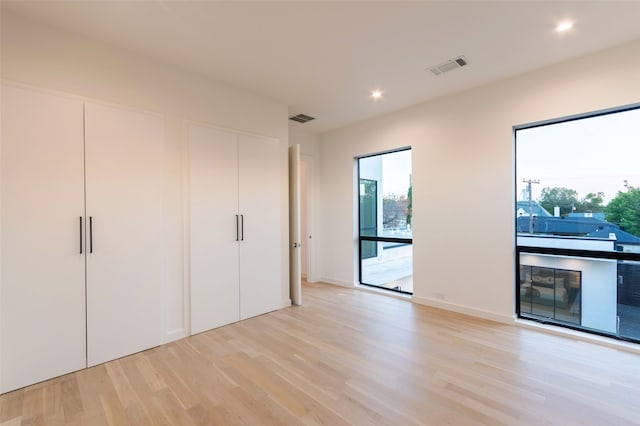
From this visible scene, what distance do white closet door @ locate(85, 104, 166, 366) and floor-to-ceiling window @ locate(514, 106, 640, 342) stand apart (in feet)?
13.7

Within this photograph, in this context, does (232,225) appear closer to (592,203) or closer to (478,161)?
(478,161)

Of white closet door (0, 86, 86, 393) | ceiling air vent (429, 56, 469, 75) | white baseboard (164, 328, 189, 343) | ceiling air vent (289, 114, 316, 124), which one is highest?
ceiling air vent (429, 56, 469, 75)

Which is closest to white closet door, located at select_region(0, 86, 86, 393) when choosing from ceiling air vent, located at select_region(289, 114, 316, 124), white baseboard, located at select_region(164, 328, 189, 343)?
white baseboard, located at select_region(164, 328, 189, 343)

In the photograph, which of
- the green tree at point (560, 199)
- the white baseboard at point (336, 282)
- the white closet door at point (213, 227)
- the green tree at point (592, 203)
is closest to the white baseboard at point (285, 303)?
the white closet door at point (213, 227)

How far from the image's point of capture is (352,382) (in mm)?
2328

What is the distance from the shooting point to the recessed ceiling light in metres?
2.50

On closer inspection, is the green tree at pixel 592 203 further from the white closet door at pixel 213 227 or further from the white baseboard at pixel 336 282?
the white closet door at pixel 213 227

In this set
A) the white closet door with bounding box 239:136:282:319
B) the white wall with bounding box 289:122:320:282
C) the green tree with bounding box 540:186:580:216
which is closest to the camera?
the green tree with bounding box 540:186:580:216

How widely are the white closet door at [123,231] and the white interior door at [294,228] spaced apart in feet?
5.87

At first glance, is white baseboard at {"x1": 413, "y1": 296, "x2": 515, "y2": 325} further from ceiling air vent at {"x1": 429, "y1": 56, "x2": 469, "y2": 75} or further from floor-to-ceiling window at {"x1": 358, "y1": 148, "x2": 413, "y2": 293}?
ceiling air vent at {"x1": 429, "y1": 56, "x2": 469, "y2": 75}

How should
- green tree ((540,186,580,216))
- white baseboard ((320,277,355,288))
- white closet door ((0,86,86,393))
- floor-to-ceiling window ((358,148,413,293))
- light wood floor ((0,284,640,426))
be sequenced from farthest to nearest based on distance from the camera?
white baseboard ((320,277,355,288)), floor-to-ceiling window ((358,148,413,293)), green tree ((540,186,580,216)), white closet door ((0,86,86,393)), light wood floor ((0,284,640,426))

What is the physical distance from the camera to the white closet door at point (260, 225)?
3.75m

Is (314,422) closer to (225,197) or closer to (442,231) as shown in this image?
(225,197)

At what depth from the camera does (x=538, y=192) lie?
3477mm
